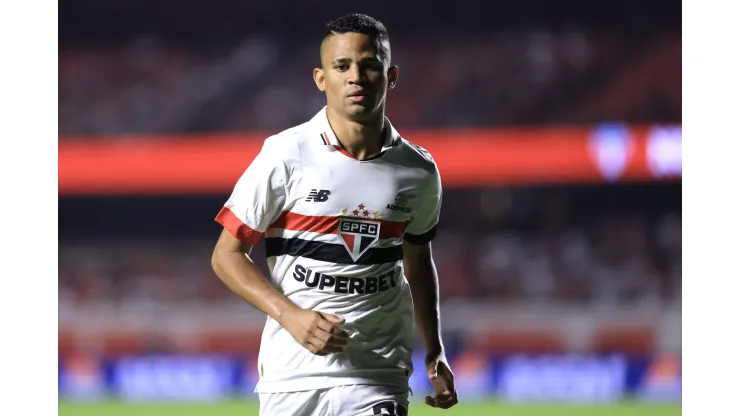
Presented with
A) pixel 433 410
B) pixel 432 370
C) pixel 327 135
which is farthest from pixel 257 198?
pixel 433 410

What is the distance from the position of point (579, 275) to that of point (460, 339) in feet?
6.43

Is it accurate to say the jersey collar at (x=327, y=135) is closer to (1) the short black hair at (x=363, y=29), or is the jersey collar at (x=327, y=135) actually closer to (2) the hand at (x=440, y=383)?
(1) the short black hair at (x=363, y=29)

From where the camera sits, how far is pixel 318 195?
306cm

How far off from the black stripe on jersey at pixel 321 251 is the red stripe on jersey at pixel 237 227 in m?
0.11

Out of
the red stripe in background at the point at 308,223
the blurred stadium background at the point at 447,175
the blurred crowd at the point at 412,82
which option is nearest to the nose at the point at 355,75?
the red stripe in background at the point at 308,223

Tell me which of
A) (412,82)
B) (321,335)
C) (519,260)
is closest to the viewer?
(321,335)

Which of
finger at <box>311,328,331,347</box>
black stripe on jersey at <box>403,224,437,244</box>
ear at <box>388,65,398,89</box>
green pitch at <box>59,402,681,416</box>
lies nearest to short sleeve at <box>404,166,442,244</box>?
black stripe on jersey at <box>403,224,437,244</box>

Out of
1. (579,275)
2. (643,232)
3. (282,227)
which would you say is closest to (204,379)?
(579,275)

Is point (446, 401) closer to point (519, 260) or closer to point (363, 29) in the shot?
point (363, 29)

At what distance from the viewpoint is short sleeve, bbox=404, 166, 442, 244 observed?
3281 millimetres

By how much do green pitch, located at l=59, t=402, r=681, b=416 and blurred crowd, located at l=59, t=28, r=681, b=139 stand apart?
13.1 ft

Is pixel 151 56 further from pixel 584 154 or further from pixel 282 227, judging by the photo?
pixel 282 227

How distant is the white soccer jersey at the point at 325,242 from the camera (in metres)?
3.04

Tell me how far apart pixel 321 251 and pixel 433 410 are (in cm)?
502
